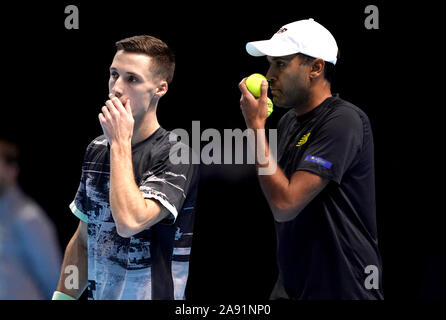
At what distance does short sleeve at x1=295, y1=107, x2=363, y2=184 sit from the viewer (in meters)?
2.71

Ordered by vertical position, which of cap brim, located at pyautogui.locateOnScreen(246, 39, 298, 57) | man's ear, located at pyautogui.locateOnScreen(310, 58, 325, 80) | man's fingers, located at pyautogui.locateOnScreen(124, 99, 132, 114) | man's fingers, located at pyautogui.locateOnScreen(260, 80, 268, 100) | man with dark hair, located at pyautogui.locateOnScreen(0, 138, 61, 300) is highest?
cap brim, located at pyautogui.locateOnScreen(246, 39, 298, 57)

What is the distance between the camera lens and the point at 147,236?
255 centimetres

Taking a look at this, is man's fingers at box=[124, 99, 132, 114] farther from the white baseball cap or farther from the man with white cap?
the white baseball cap

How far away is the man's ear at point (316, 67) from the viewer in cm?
296

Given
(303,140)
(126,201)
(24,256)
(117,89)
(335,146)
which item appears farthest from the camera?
(24,256)

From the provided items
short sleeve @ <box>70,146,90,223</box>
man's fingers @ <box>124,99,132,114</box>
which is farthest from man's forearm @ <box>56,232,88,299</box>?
man's fingers @ <box>124,99,132,114</box>

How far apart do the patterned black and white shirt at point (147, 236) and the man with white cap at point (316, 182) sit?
386 millimetres

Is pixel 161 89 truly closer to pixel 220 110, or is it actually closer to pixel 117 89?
pixel 117 89

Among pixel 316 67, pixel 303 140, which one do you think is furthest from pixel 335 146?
pixel 316 67

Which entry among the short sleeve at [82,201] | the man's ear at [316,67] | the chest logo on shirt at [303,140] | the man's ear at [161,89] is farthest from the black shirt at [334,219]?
the short sleeve at [82,201]

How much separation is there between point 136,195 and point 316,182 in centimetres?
78

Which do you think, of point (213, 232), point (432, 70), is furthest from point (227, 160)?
point (432, 70)

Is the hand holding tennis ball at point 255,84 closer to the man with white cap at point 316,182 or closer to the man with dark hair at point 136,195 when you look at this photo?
the man with white cap at point 316,182

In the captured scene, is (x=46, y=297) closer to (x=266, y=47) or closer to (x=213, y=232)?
(x=213, y=232)
